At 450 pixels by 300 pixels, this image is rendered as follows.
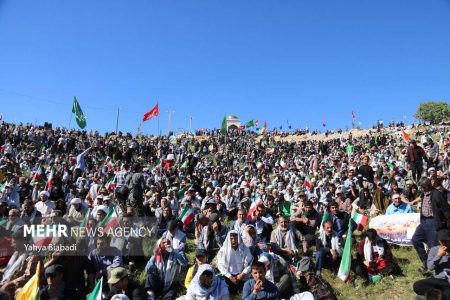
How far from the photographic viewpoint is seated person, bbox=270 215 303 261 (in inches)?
291

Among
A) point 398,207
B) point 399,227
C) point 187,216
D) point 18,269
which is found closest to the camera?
point 18,269

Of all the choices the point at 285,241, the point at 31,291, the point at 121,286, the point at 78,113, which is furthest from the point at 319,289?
the point at 78,113

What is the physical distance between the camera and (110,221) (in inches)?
304

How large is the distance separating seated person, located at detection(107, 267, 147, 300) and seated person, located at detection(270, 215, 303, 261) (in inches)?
121

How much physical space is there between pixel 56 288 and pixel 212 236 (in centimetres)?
342

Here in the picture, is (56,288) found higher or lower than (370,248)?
lower

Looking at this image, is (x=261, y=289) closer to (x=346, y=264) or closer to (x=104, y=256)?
(x=346, y=264)

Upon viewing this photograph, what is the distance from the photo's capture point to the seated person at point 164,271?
611cm

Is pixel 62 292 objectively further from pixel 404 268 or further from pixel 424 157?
pixel 424 157

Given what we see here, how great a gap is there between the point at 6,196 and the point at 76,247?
6213 mm

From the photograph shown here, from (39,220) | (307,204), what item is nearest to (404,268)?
(307,204)

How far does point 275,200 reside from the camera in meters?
11.3

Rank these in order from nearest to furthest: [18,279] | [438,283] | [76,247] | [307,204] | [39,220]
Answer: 1. [438,283]
2. [18,279]
3. [76,247]
4. [39,220]
5. [307,204]

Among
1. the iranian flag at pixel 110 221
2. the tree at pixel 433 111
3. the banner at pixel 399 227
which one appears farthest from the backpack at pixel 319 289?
the tree at pixel 433 111
